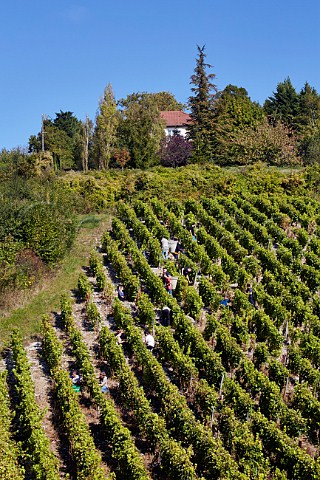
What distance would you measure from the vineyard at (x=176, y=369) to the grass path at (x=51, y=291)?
0.47 meters

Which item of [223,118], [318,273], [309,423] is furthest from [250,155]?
[309,423]

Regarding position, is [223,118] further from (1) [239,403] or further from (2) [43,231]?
(1) [239,403]

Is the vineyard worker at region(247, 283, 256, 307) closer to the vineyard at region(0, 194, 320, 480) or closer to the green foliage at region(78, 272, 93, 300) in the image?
the vineyard at region(0, 194, 320, 480)

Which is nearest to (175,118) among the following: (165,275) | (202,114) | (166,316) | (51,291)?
(202,114)

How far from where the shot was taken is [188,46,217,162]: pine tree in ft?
148

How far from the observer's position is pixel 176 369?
15.4 meters

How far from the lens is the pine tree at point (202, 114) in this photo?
1777 inches

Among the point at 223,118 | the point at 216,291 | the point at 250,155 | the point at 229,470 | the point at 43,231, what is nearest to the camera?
the point at 229,470

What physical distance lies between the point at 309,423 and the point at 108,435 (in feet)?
15.4

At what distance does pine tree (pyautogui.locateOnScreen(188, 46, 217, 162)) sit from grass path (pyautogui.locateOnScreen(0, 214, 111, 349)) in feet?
63.4

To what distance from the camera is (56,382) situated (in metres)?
14.3

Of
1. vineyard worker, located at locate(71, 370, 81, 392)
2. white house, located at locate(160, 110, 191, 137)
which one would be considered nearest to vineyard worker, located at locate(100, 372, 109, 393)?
vineyard worker, located at locate(71, 370, 81, 392)

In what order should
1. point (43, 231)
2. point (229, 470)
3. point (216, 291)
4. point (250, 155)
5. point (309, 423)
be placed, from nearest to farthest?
1. point (229, 470)
2. point (309, 423)
3. point (216, 291)
4. point (43, 231)
5. point (250, 155)

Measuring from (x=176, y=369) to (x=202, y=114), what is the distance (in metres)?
36.5
